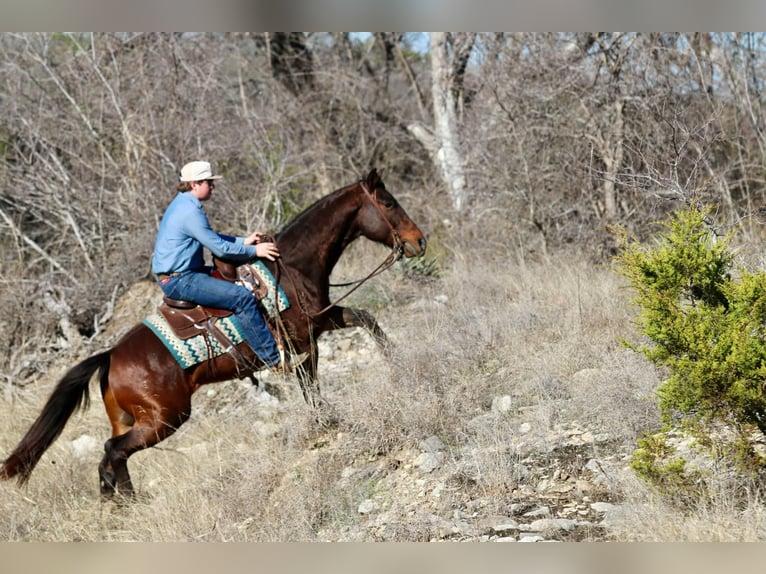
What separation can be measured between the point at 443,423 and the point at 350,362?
115 inches

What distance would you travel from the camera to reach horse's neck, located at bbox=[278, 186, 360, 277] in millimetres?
7102

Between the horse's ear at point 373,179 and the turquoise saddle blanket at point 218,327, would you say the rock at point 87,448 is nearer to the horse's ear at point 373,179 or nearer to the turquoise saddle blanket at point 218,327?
the turquoise saddle blanket at point 218,327

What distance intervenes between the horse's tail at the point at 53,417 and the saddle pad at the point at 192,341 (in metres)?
0.48

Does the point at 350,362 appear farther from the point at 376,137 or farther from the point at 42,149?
the point at 376,137

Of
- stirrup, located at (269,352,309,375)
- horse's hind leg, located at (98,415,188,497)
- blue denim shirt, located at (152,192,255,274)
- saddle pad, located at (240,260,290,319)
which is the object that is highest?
blue denim shirt, located at (152,192,255,274)

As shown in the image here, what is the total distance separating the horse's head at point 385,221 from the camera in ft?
24.0

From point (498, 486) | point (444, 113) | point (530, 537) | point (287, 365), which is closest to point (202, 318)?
point (287, 365)

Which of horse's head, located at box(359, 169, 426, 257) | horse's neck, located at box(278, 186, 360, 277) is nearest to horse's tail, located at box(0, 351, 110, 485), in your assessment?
horse's neck, located at box(278, 186, 360, 277)

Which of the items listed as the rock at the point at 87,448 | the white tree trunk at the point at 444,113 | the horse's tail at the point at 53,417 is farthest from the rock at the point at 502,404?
the white tree trunk at the point at 444,113

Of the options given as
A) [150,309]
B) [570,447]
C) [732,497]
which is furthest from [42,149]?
[732,497]

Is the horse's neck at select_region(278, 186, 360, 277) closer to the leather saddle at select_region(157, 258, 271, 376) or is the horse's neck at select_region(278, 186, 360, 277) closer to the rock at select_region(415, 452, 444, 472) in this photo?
the leather saddle at select_region(157, 258, 271, 376)

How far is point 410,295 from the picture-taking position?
438 inches

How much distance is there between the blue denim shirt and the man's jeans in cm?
11

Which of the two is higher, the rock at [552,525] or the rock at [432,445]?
the rock at [432,445]
